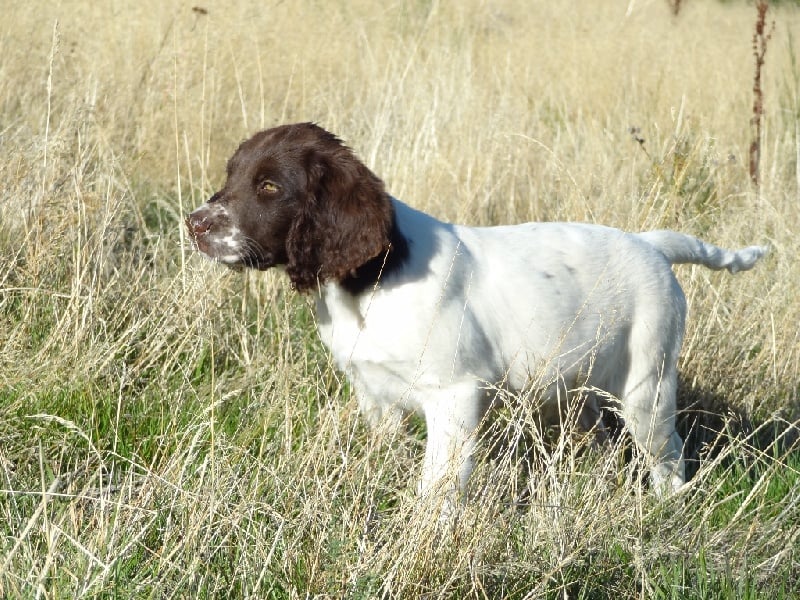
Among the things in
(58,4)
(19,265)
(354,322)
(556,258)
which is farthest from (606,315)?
(58,4)

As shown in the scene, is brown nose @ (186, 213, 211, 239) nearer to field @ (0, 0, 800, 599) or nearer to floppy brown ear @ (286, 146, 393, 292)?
floppy brown ear @ (286, 146, 393, 292)

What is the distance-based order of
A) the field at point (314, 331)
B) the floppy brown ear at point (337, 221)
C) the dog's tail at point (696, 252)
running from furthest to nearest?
the dog's tail at point (696, 252), the floppy brown ear at point (337, 221), the field at point (314, 331)

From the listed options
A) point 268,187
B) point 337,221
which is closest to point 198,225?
point 268,187

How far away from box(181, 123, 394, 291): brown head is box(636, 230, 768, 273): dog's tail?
4.09 feet

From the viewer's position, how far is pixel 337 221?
3.32 meters

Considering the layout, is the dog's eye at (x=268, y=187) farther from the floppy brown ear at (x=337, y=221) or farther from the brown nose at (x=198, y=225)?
the brown nose at (x=198, y=225)

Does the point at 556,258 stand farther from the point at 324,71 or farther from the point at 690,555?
the point at 324,71

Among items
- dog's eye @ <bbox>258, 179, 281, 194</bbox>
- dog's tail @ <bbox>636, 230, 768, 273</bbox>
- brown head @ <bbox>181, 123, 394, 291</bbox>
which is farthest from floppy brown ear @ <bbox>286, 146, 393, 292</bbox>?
dog's tail @ <bbox>636, 230, 768, 273</bbox>

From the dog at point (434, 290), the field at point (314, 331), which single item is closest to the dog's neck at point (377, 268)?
the dog at point (434, 290)

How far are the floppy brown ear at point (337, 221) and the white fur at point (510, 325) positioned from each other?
5.6 inches

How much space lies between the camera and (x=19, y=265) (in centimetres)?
418

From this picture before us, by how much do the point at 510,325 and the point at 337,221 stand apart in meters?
0.74

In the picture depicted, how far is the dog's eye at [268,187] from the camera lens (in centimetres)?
337

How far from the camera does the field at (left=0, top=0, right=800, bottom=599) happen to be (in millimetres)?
2562
